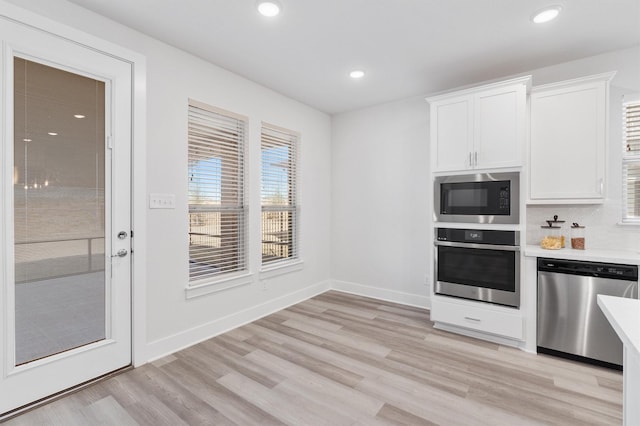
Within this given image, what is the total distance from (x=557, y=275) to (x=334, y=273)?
9.35 feet

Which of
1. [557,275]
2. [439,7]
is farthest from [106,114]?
[557,275]

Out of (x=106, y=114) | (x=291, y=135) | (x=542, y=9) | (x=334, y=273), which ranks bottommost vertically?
(x=334, y=273)

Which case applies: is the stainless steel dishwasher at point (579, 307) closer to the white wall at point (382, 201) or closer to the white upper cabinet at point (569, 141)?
the white upper cabinet at point (569, 141)

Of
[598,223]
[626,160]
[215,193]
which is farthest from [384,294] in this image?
[626,160]

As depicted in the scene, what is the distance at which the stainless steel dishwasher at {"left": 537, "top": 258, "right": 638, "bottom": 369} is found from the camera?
2363 mm

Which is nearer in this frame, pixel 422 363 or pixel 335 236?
pixel 422 363

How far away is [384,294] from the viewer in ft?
13.8

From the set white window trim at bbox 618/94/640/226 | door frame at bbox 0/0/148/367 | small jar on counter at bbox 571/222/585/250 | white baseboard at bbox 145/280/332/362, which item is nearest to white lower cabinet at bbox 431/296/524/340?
small jar on counter at bbox 571/222/585/250

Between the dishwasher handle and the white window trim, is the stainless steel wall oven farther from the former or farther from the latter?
the white window trim

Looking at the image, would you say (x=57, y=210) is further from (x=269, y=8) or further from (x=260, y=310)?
(x=260, y=310)

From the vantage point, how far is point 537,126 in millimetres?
2842

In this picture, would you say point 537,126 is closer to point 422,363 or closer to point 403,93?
point 403,93

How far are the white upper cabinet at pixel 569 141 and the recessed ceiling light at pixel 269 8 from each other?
8.01 ft

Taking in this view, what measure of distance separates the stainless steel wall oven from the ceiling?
1.68 m
